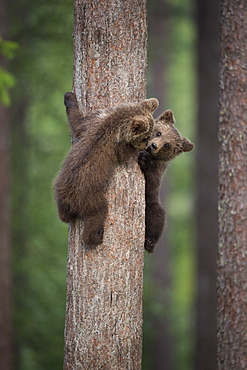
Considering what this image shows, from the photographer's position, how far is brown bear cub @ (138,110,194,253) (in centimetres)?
552

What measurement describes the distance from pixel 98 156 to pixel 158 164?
120 centimetres

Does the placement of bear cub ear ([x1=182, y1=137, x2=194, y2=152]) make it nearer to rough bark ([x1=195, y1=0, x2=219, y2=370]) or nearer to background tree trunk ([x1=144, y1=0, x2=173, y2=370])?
rough bark ([x1=195, y1=0, x2=219, y2=370])

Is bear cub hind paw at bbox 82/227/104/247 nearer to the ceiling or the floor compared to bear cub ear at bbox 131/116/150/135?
nearer to the floor

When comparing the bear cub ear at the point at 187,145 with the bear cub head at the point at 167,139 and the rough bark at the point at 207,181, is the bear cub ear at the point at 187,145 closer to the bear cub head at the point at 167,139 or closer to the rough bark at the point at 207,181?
the bear cub head at the point at 167,139

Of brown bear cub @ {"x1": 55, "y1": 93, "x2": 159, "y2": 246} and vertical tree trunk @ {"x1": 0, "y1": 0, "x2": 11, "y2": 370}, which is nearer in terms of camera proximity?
brown bear cub @ {"x1": 55, "y1": 93, "x2": 159, "y2": 246}

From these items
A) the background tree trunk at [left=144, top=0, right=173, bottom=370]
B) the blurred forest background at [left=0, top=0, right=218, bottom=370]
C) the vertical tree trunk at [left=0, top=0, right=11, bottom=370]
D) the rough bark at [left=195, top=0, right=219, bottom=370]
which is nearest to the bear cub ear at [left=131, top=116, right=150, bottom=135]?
the blurred forest background at [left=0, top=0, right=218, bottom=370]

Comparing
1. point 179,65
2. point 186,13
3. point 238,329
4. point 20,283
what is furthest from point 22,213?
point 179,65

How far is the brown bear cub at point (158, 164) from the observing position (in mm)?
5523

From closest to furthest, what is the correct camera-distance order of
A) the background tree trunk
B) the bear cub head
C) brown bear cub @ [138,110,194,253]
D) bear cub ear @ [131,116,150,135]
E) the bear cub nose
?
1. bear cub ear @ [131,116,150,135]
2. the bear cub nose
3. brown bear cub @ [138,110,194,253]
4. the bear cub head
5. the background tree trunk

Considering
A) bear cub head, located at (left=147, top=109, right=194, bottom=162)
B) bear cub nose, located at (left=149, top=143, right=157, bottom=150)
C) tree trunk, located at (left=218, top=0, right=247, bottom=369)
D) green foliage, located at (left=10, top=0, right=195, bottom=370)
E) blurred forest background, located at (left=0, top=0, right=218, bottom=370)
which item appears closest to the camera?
bear cub nose, located at (left=149, top=143, right=157, bottom=150)

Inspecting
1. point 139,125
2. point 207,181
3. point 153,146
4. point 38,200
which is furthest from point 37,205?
point 139,125

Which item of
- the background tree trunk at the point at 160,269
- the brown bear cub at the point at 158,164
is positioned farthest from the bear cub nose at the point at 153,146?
the background tree trunk at the point at 160,269

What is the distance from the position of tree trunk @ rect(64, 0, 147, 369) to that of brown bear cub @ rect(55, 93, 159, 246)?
0.37 feet

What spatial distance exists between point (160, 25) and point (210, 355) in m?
9.47
